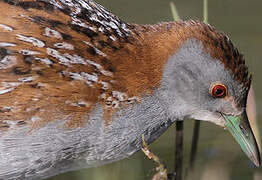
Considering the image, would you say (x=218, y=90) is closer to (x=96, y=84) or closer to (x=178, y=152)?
(x=96, y=84)

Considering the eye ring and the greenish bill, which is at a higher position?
the eye ring

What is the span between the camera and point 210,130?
→ 9898mm

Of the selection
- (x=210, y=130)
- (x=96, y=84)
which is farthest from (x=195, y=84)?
(x=210, y=130)

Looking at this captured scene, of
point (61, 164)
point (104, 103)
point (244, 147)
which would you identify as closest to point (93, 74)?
point (104, 103)

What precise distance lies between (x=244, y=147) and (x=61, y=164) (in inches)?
68.5

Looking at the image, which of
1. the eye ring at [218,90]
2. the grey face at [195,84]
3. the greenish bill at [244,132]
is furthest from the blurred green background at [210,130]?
the eye ring at [218,90]

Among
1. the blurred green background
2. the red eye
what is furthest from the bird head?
the blurred green background

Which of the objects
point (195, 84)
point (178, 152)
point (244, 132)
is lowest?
point (178, 152)

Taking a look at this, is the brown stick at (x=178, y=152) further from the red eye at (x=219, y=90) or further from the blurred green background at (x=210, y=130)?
the red eye at (x=219, y=90)

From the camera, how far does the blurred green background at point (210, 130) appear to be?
775 centimetres

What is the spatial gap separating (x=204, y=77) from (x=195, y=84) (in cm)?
11

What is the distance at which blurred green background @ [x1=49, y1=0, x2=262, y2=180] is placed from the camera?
7754 mm

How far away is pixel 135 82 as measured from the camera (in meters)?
6.63

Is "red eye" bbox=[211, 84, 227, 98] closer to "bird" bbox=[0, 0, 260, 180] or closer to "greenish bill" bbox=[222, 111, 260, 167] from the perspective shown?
"bird" bbox=[0, 0, 260, 180]
